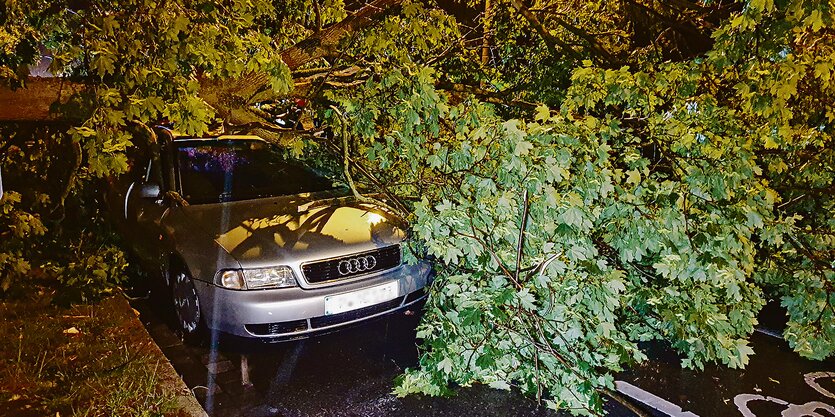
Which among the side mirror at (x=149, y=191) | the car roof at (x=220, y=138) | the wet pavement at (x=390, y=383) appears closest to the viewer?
the wet pavement at (x=390, y=383)

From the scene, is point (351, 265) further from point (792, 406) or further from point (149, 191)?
point (792, 406)

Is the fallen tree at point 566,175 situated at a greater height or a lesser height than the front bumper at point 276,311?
greater

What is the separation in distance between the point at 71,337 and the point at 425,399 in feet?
10.3

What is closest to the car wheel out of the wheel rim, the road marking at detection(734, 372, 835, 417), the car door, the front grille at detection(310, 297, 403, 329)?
the wheel rim

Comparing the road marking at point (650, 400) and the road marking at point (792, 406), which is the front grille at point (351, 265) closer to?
the road marking at point (650, 400)

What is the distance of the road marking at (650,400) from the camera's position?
375cm

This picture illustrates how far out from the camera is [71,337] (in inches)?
179

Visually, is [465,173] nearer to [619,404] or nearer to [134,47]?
[619,404]

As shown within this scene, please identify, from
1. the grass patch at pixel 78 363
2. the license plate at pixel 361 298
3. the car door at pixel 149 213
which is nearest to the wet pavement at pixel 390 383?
the grass patch at pixel 78 363

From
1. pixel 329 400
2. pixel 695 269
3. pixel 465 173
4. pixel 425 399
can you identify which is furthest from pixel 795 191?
pixel 329 400

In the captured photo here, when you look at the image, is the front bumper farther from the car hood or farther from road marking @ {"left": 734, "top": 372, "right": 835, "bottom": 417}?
road marking @ {"left": 734, "top": 372, "right": 835, "bottom": 417}

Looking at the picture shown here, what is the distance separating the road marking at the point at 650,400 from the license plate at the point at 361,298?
192 cm

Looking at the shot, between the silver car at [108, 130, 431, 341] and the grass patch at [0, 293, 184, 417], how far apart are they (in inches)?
21.8

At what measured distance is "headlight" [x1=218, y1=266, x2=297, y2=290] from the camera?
160 inches
